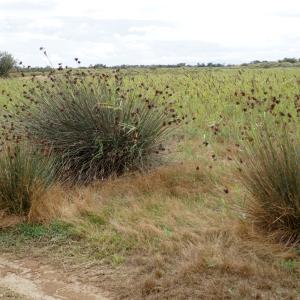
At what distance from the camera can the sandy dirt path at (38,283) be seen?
4.20m

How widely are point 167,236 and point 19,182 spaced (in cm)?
184

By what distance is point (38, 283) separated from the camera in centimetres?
447

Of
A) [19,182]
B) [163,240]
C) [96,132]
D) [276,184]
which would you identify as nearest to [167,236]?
[163,240]

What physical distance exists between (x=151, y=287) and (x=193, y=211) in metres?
1.56

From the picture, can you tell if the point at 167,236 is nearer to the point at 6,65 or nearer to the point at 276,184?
the point at 276,184

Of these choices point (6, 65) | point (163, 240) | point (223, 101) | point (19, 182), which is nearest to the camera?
point (163, 240)

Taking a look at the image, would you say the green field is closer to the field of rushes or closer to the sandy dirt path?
the sandy dirt path

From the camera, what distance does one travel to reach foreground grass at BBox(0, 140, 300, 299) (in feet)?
13.3

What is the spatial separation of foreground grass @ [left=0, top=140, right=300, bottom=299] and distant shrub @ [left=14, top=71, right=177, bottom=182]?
353mm

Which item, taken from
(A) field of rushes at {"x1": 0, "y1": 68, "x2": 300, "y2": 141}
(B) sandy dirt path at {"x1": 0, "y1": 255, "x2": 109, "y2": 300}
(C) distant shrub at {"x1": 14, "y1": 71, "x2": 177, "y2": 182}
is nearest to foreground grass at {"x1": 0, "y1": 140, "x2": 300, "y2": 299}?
(B) sandy dirt path at {"x1": 0, "y1": 255, "x2": 109, "y2": 300}

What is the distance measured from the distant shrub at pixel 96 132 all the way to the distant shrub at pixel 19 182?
2.78 ft

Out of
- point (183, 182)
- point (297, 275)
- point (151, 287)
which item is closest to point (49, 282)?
point (151, 287)

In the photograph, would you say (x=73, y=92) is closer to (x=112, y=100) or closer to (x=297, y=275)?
(x=112, y=100)

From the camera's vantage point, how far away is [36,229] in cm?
548
